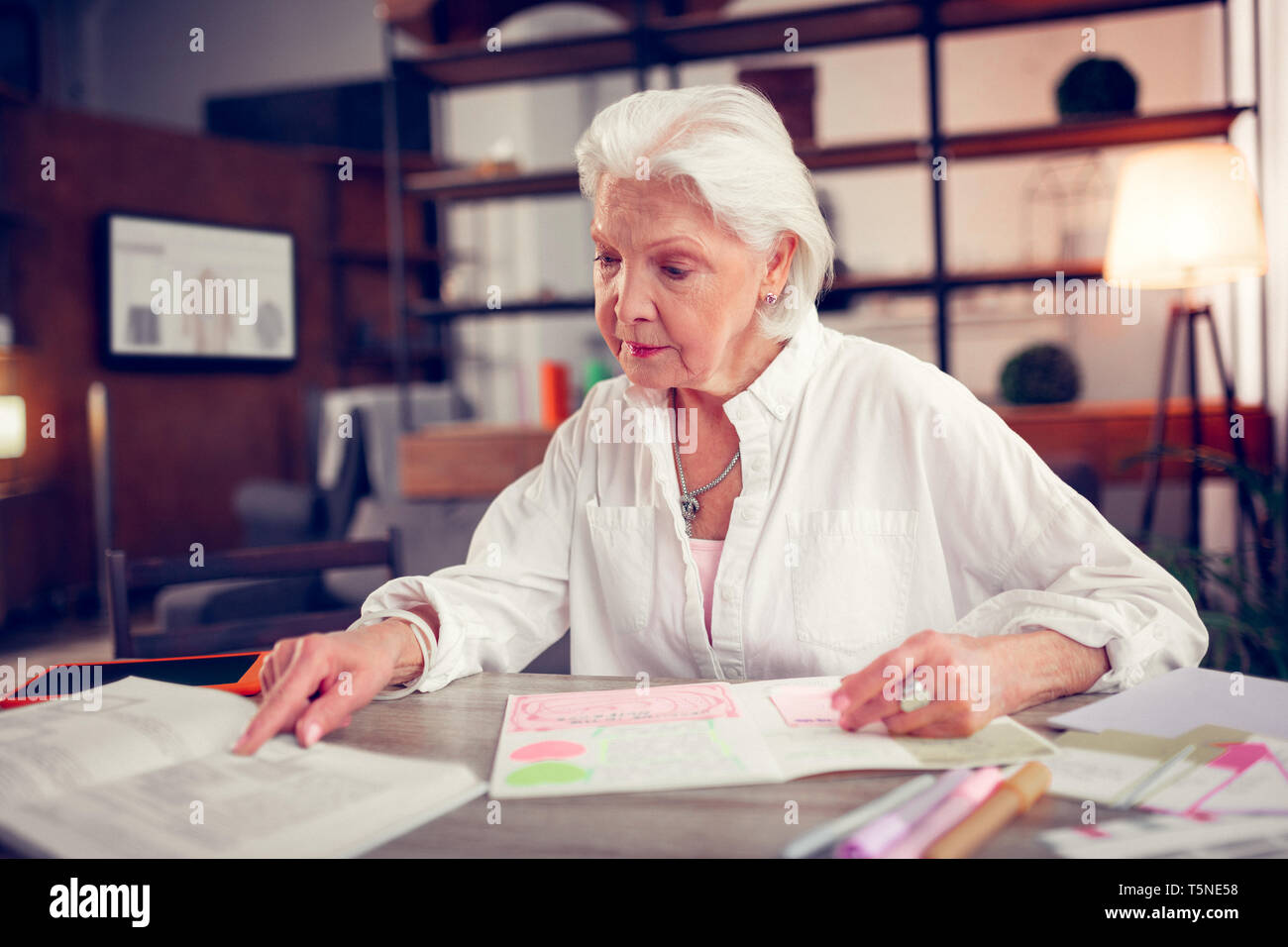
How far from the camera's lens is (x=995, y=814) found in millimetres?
616

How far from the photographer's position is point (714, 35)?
11.5 ft

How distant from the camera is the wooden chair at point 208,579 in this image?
151cm

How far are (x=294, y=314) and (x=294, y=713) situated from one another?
5557 mm

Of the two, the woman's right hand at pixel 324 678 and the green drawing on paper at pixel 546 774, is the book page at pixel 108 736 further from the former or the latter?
the green drawing on paper at pixel 546 774

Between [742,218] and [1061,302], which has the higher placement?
[1061,302]

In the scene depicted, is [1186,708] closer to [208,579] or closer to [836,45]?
[208,579]

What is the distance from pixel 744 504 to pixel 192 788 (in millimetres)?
701

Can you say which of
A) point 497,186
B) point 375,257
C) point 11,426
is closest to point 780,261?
point 497,186

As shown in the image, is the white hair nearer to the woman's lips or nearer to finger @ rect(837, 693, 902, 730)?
Result: the woman's lips

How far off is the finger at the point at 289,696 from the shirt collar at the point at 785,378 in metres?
0.52

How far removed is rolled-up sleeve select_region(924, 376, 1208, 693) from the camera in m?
0.97

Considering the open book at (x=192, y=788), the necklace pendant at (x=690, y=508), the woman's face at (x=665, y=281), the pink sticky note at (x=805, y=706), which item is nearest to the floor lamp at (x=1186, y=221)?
the necklace pendant at (x=690, y=508)
